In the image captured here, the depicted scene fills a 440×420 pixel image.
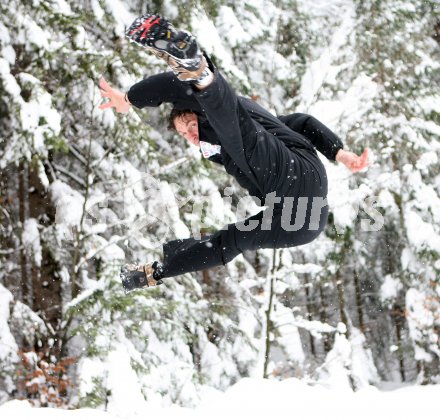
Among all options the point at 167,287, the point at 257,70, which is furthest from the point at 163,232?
the point at 257,70

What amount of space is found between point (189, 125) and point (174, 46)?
0.85 m

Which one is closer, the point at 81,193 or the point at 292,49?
the point at 81,193

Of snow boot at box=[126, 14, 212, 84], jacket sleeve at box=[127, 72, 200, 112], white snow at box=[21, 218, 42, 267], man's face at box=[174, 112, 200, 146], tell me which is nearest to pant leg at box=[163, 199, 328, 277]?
man's face at box=[174, 112, 200, 146]

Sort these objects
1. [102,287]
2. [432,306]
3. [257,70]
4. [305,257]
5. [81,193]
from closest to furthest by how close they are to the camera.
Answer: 1. [102,287]
2. [81,193]
3. [257,70]
4. [432,306]
5. [305,257]

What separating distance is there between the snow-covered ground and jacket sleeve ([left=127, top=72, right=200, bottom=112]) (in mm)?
1618

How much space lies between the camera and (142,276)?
372 centimetres

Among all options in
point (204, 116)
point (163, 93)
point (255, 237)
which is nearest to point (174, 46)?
point (204, 116)

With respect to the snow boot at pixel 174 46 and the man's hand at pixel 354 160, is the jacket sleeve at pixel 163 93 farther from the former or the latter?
the man's hand at pixel 354 160

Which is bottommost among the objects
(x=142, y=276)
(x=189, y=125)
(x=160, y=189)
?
(x=142, y=276)

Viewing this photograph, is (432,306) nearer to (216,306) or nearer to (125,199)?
(216,306)

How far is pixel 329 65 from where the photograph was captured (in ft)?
24.7

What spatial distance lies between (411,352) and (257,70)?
27.2 ft

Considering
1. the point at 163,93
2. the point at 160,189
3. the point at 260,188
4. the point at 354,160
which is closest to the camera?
the point at 260,188

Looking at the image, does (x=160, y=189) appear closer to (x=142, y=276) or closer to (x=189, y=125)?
(x=142, y=276)
